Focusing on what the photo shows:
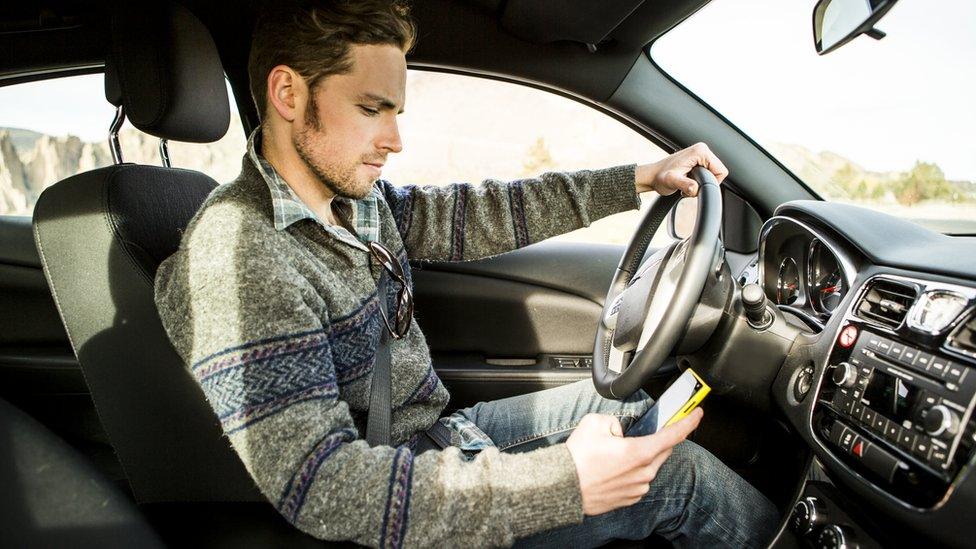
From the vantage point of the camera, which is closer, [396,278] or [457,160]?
[396,278]

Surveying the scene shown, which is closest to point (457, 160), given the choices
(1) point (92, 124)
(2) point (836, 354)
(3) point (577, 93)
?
(3) point (577, 93)

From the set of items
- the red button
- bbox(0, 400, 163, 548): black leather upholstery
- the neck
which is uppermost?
the neck

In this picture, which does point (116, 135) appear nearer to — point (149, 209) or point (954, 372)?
point (149, 209)

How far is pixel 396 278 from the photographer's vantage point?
4.74 ft

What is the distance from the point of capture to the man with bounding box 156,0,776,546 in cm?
97

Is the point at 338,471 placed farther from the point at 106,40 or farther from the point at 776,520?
the point at 106,40

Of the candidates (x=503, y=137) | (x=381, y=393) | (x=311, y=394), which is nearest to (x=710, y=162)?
(x=381, y=393)

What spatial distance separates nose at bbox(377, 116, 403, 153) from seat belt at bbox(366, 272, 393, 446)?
0.90ft

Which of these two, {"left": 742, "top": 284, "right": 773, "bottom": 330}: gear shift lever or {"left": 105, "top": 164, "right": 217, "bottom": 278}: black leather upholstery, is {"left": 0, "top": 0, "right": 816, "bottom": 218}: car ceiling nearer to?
{"left": 742, "top": 284, "right": 773, "bottom": 330}: gear shift lever

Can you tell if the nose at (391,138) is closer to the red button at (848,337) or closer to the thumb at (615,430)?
the thumb at (615,430)

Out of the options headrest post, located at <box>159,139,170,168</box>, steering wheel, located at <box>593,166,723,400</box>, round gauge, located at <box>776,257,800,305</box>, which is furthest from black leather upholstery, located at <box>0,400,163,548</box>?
round gauge, located at <box>776,257,800,305</box>

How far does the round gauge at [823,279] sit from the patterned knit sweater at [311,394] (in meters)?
0.85

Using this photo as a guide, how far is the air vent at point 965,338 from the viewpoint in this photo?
1.00 m

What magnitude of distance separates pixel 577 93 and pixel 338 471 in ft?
5.06
